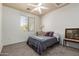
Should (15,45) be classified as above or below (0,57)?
above

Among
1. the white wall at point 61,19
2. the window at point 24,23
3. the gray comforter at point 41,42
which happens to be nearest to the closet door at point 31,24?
the window at point 24,23

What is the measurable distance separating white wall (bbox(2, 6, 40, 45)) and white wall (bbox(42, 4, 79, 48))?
49 centimetres

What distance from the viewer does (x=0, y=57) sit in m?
1.29

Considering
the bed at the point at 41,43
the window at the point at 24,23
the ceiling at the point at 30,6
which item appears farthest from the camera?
the bed at the point at 41,43

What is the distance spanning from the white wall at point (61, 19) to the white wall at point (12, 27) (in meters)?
0.49

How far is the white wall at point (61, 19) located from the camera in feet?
5.29

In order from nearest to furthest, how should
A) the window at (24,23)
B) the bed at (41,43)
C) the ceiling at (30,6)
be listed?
the ceiling at (30,6)
the window at (24,23)
the bed at (41,43)

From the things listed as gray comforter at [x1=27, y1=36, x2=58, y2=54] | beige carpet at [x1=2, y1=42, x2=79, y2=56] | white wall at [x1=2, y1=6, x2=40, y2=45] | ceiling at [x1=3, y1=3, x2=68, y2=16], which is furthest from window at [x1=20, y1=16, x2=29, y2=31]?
gray comforter at [x1=27, y1=36, x2=58, y2=54]

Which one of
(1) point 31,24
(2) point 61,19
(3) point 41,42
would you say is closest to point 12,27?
(1) point 31,24

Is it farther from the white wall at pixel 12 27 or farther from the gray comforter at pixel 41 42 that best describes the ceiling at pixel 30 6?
the gray comforter at pixel 41 42

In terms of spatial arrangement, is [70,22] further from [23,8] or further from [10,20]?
[10,20]

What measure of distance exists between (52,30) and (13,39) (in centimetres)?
92

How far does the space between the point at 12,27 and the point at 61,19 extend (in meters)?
1.16

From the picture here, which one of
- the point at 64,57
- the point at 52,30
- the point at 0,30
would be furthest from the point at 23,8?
the point at 64,57
